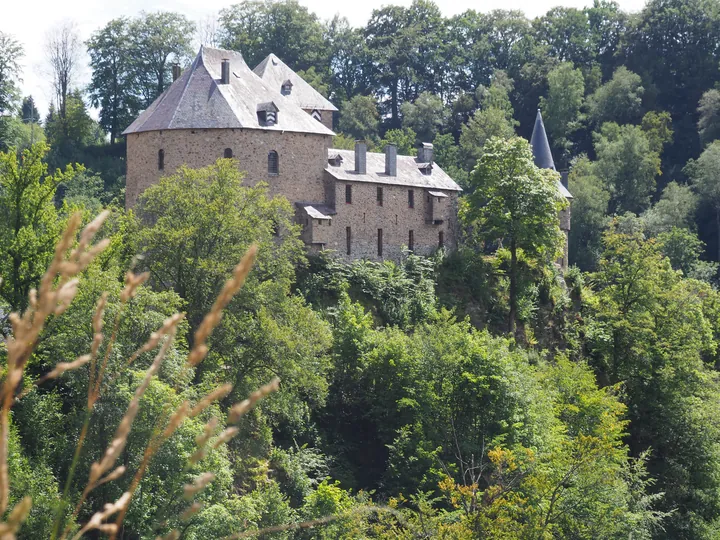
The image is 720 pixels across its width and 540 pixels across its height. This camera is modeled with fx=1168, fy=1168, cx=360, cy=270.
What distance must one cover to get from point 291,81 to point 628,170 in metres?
30.8

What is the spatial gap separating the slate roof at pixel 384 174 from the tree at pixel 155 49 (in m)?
22.1

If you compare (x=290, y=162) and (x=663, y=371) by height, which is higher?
(x=290, y=162)

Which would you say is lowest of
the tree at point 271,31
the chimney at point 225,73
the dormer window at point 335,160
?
the dormer window at point 335,160

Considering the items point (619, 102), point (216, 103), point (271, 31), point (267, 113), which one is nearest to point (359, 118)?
point (271, 31)

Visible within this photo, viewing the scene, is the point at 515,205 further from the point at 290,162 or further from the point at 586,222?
the point at 586,222

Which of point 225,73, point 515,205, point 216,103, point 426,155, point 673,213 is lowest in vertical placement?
point 515,205

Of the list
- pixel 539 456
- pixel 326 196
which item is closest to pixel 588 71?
pixel 326 196

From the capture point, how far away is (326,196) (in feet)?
146

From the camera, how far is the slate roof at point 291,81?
169ft

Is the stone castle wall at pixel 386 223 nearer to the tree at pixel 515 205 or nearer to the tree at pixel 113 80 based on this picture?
the tree at pixel 515 205

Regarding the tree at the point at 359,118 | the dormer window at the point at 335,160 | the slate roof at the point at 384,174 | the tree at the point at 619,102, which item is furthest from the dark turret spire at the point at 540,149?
the tree at the point at 619,102

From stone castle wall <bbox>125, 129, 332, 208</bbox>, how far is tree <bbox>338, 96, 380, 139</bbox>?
1262 inches

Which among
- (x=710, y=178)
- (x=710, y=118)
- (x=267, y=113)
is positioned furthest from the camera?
(x=710, y=118)

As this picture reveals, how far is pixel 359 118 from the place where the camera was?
3054 inches
